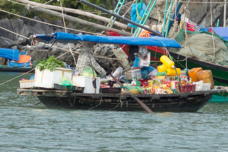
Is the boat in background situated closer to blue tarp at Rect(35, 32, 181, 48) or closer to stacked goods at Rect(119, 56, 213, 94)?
blue tarp at Rect(35, 32, 181, 48)

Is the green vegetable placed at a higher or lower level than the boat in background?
lower

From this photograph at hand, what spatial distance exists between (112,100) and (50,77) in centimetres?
208

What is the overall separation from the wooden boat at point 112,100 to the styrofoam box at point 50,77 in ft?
0.73

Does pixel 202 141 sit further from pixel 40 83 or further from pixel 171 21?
pixel 171 21

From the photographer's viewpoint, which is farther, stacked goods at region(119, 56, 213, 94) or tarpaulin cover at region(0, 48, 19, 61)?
tarpaulin cover at region(0, 48, 19, 61)

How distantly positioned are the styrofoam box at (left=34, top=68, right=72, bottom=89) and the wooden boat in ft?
0.73

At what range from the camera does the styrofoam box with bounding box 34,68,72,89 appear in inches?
916

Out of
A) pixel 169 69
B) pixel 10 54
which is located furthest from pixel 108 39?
pixel 10 54

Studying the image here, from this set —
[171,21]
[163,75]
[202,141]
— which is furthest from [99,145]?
[171,21]

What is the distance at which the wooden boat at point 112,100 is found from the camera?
77.4 ft

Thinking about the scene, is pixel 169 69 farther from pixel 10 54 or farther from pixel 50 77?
pixel 10 54

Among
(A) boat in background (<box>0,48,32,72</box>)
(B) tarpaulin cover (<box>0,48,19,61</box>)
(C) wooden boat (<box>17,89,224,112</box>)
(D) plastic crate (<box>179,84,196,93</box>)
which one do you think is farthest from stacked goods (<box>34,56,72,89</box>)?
(B) tarpaulin cover (<box>0,48,19,61</box>)

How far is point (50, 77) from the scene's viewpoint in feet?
76.3

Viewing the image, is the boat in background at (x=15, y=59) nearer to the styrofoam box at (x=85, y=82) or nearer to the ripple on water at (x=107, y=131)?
the ripple on water at (x=107, y=131)
